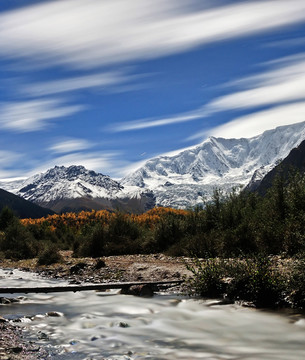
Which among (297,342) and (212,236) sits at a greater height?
(212,236)

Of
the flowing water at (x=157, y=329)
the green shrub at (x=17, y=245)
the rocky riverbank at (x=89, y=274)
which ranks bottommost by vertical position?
the flowing water at (x=157, y=329)

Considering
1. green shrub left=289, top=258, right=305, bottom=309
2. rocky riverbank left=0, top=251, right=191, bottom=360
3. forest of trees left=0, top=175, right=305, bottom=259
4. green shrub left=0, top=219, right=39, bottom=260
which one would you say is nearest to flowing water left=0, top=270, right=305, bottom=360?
rocky riverbank left=0, top=251, right=191, bottom=360

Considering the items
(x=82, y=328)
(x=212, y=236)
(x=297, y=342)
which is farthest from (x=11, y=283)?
(x=297, y=342)

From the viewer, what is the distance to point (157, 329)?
390 inches

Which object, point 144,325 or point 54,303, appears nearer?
point 144,325

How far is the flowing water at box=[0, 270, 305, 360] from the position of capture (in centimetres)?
802

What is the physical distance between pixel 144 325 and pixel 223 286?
3.64 metres

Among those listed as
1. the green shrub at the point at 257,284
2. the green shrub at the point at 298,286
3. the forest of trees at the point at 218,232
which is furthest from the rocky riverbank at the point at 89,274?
the green shrub at the point at 298,286

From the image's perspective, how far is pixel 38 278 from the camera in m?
20.1

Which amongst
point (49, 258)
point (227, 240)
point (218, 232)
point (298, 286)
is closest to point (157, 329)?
point (298, 286)

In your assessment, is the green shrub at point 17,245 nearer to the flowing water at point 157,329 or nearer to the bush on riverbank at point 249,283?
the flowing water at point 157,329

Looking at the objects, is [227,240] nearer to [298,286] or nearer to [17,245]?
[298,286]

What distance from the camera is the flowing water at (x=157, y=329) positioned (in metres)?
8.02

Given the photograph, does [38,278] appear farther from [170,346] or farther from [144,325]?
[170,346]
